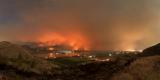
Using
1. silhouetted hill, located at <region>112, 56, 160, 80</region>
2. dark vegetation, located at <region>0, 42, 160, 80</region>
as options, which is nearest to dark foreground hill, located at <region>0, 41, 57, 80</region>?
dark vegetation, located at <region>0, 42, 160, 80</region>

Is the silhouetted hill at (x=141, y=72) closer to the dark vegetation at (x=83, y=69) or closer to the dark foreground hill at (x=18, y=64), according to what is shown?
the dark vegetation at (x=83, y=69)

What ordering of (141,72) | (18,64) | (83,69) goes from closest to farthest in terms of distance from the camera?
(141,72), (83,69), (18,64)

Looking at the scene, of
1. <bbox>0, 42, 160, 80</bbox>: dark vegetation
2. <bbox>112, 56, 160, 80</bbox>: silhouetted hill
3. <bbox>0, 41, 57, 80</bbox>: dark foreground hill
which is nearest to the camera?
<bbox>112, 56, 160, 80</bbox>: silhouetted hill

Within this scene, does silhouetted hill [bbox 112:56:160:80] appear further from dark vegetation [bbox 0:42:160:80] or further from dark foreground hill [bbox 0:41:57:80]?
dark foreground hill [bbox 0:41:57:80]

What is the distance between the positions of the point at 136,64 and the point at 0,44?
7441 cm

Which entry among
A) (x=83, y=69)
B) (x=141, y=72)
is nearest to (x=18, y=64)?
(x=83, y=69)

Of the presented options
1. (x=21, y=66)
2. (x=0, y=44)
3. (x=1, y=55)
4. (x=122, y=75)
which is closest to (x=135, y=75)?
(x=122, y=75)

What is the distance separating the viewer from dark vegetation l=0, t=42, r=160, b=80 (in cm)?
6412

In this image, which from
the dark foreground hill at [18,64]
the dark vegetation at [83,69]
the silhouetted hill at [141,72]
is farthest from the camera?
the dark foreground hill at [18,64]

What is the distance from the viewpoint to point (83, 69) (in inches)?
3836

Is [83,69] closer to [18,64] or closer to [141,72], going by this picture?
[18,64]

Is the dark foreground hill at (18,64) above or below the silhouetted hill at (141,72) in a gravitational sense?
above

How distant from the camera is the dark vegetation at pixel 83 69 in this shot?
64.1m

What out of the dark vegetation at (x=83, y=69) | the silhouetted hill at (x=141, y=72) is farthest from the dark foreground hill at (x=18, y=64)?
the silhouetted hill at (x=141, y=72)
